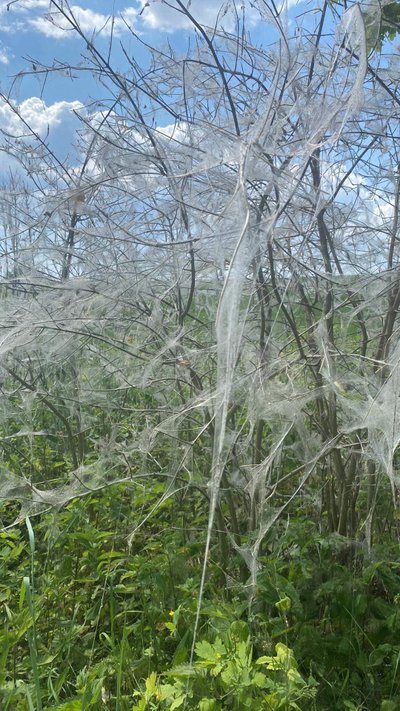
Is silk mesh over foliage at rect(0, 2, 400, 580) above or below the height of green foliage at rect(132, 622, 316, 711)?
above

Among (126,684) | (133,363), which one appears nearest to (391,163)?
(133,363)

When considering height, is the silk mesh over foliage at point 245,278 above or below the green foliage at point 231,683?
above

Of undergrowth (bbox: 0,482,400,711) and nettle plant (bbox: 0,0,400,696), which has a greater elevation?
nettle plant (bbox: 0,0,400,696)

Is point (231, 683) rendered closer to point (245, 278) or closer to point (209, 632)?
point (209, 632)

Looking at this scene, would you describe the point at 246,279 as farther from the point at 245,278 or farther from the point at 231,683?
the point at 231,683

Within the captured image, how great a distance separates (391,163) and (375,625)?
1.68 meters

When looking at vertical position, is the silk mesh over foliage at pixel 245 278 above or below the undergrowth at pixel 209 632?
above

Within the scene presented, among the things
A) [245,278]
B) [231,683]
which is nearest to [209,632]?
[231,683]

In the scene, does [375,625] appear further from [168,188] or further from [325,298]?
[168,188]

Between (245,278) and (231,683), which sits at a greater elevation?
(245,278)

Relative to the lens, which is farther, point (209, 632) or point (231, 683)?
point (209, 632)

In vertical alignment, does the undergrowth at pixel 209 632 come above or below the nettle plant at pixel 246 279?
below

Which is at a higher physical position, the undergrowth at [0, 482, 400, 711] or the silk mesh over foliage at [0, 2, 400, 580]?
the silk mesh over foliage at [0, 2, 400, 580]

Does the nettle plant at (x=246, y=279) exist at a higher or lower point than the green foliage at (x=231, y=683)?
higher
